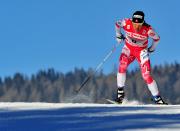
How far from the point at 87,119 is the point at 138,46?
630 cm

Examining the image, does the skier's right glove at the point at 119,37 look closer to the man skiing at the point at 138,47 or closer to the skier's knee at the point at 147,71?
the man skiing at the point at 138,47

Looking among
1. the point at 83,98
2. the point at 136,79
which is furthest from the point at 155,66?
the point at 83,98

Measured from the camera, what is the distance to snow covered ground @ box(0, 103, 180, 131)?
25.0 feet

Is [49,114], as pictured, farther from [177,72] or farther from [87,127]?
[177,72]

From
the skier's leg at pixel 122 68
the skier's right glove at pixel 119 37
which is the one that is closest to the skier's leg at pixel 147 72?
the skier's leg at pixel 122 68

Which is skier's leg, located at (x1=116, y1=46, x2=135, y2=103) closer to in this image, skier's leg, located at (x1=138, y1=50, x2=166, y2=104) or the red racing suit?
the red racing suit

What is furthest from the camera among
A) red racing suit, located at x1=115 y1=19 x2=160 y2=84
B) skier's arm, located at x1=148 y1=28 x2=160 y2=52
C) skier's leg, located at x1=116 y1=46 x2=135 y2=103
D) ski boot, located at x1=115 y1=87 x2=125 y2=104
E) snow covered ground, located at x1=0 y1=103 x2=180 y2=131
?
ski boot, located at x1=115 y1=87 x2=125 y2=104

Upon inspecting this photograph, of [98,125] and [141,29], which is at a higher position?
[141,29]

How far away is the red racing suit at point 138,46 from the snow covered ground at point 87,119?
4.38m

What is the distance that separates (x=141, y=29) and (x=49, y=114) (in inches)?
227

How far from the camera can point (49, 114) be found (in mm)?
9008

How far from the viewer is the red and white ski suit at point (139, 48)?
14461 mm

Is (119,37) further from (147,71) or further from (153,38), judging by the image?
(147,71)

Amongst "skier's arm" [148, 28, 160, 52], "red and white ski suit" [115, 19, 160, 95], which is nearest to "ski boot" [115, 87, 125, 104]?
"red and white ski suit" [115, 19, 160, 95]
